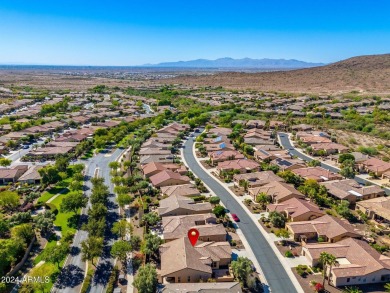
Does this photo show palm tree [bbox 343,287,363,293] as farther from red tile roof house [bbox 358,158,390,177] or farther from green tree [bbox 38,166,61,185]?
green tree [bbox 38,166,61,185]

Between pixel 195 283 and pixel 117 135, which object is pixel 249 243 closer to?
pixel 195 283

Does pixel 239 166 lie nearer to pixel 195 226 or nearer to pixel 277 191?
pixel 277 191

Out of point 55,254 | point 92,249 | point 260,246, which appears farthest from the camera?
point 260,246

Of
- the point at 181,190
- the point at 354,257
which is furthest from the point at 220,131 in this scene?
the point at 354,257

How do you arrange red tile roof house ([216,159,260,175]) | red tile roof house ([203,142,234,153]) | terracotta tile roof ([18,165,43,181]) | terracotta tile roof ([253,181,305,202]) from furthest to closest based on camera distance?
red tile roof house ([203,142,234,153])
red tile roof house ([216,159,260,175])
terracotta tile roof ([18,165,43,181])
terracotta tile roof ([253,181,305,202])

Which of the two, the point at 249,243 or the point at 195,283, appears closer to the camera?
the point at 195,283

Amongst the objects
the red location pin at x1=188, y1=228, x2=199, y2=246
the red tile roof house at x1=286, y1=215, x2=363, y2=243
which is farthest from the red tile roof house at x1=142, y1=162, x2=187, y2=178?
the red tile roof house at x1=286, y1=215, x2=363, y2=243

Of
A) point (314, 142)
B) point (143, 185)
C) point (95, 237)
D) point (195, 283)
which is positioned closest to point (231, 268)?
point (195, 283)
